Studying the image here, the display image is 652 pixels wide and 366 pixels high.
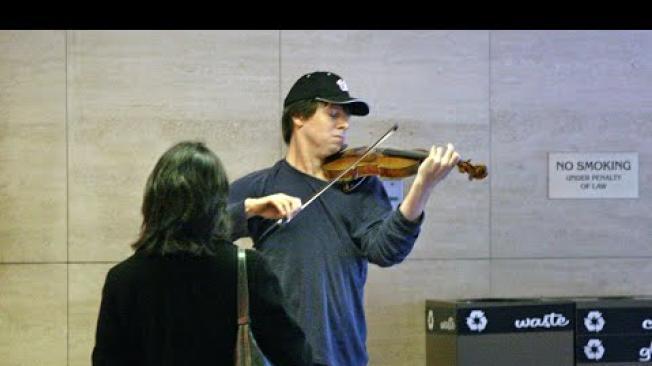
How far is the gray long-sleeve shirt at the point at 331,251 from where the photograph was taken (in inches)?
179

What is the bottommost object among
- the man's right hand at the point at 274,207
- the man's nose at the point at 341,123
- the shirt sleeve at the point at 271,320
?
the shirt sleeve at the point at 271,320

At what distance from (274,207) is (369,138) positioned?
8.27ft

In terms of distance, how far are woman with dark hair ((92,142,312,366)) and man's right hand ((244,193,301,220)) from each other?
70cm

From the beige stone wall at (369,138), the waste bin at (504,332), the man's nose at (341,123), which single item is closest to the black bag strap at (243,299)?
the man's nose at (341,123)

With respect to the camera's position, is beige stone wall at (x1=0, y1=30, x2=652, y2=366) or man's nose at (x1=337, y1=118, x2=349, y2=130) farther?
A: beige stone wall at (x1=0, y1=30, x2=652, y2=366)

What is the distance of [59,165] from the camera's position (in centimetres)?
664

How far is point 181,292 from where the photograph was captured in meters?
3.44

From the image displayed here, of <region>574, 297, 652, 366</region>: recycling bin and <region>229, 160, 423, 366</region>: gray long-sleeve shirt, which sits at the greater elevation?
<region>229, 160, 423, 366</region>: gray long-sleeve shirt

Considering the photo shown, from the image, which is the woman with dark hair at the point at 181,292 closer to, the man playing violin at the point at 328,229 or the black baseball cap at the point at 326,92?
the man playing violin at the point at 328,229

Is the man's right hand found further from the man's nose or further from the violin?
the man's nose

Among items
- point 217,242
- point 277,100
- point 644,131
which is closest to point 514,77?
point 644,131

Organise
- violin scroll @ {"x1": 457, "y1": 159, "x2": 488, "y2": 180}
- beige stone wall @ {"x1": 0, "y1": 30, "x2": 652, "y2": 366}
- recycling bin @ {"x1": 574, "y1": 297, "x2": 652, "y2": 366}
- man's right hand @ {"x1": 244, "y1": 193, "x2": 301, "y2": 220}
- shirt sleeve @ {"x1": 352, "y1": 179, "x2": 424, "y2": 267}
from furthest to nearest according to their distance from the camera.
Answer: beige stone wall @ {"x1": 0, "y1": 30, "x2": 652, "y2": 366}, recycling bin @ {"x1": 574, "y1": 297, "x2": 652, "y2": 366}, violin scroll @ {"x1": 457, "y1": 159, "x2": 488, "y2": 180}, shirt sleeve @ {"x1": 352, "y1": 179, "x2": 424, "y2": 267}, man's right hand @ {"x1": 244, "y1": 193, "x2": 301, "y2": 220}

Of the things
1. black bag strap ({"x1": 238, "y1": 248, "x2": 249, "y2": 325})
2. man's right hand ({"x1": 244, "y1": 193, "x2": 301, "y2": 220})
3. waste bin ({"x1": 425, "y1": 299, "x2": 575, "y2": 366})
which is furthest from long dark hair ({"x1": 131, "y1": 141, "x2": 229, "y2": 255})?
waste bin ({"x1": 425, "y1": 299, "x2": 575, "y2": 366})

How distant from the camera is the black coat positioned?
11.3 ft
